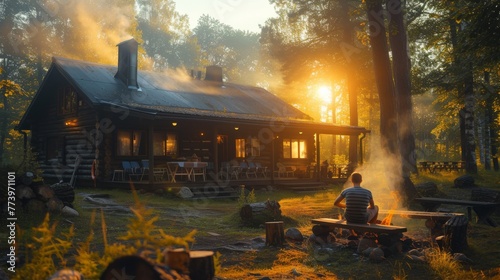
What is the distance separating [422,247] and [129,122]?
1601 cm

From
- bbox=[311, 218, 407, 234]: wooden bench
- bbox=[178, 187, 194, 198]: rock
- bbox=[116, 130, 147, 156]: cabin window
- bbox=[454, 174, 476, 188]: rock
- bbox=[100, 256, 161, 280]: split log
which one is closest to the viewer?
bbox=[100, 256, 161, 280]: split log

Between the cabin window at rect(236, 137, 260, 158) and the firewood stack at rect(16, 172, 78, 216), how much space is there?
48.6ft

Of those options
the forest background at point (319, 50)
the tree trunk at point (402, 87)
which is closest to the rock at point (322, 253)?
the forest background at point (319, 50)

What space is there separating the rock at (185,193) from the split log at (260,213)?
268 inches

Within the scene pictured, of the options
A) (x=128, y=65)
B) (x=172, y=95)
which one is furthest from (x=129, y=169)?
(x=128, y=65)

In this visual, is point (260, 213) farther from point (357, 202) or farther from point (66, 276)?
point (66, 276)

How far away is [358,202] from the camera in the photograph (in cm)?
789

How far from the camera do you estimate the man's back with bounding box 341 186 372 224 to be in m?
7.85


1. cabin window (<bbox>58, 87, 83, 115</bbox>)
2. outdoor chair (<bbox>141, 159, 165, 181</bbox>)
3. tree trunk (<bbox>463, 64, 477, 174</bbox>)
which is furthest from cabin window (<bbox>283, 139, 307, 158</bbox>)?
cabin window (<bbox>58, 87, 83, 115</bbox>)

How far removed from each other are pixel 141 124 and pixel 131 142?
1020 millimetres

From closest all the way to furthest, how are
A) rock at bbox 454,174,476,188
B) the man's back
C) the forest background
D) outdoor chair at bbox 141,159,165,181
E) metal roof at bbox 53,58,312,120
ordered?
the man's back < rock at bbox 454,174,476,188 < outdoor chair at bbox 141,159,165,181 < metal roof at bbox 53,58,312,120 < the forest background

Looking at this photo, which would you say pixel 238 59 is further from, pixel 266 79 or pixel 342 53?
pixel 342 53

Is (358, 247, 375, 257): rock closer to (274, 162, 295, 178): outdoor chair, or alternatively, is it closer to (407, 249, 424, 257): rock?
(407, 249, 424, 257): rock

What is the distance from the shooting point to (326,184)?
79.2ft
